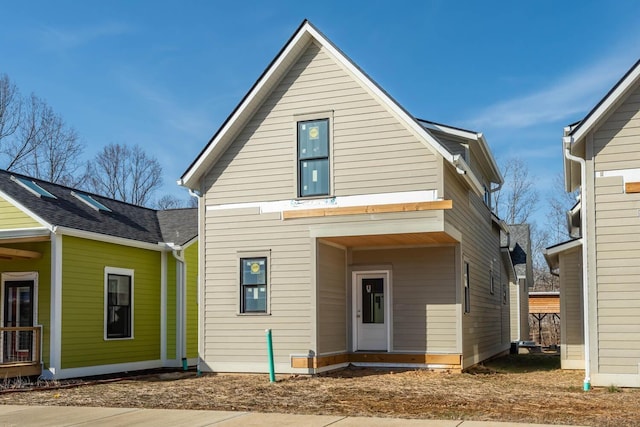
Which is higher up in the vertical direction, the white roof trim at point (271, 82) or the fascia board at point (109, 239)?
the white roof trim at point (271, 82)

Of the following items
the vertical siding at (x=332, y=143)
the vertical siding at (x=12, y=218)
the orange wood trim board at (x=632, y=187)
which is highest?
the vertical siding at (x=332, y=143)

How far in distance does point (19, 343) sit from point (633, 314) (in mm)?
12892

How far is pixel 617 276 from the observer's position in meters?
13.4

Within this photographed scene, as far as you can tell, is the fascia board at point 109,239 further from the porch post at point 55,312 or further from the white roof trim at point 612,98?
the white roof trim at point 612,98

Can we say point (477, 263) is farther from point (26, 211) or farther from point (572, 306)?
point (26, 211)

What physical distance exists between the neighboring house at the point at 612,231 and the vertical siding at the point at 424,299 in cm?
351

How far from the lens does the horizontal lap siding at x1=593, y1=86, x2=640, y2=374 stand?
13.2 metres

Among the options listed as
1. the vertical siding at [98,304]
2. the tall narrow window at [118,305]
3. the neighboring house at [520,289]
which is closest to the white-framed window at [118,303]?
the tall narrow window at [118,305]

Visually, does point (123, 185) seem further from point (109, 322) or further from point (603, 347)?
point (603, 347)

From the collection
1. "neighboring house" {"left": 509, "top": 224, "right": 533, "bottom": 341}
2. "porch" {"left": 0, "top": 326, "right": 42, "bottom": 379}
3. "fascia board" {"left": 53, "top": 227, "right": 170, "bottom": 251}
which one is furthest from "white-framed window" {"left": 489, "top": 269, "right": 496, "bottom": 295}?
"porch" {"left": 0, "top": 326, "right": 42, "bottom": 379}

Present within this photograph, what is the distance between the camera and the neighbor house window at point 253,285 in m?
16.4

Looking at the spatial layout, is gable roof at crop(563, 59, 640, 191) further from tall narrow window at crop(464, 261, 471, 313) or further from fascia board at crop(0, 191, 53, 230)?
fascia board at crop(0, 191, 53, 230)

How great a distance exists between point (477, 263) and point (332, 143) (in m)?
6.05

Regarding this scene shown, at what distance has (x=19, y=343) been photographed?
1661 centimetres
